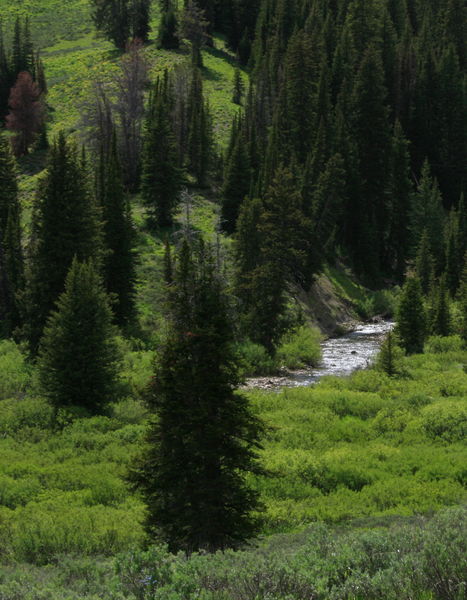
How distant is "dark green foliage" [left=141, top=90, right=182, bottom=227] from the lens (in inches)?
2415

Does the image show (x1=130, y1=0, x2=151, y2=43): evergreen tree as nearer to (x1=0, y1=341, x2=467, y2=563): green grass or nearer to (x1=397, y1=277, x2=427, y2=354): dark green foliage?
(x1=397, y1=277, x2=427, y2=354): dark green foliage

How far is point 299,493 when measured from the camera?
2119 cm

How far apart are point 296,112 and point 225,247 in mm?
25839

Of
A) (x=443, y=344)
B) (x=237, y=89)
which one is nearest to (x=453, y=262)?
(x=443, y=344)

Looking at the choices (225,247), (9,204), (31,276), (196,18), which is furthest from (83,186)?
(196,18)

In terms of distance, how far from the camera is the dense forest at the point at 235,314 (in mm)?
14375

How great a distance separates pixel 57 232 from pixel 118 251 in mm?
8680

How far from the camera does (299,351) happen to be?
1762 inches

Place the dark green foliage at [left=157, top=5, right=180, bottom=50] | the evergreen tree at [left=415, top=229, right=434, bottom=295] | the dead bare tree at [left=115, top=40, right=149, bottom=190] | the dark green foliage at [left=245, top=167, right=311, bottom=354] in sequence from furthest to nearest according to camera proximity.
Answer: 1. the dark green foliage at [left=157, top=5, right=180, bottom=50]
2. the dead bare tree at [left=115, top=40, right=149, bottom=190]
3. the evergreen tree at [left=415, top=229, right=434, bottom=295]
4. the dark green foliage at [left=245, top=167, right=311, bottom=354]

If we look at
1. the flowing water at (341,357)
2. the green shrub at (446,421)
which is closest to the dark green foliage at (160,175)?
the flowing water at (341,357)

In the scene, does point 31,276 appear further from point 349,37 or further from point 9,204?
point 349,37

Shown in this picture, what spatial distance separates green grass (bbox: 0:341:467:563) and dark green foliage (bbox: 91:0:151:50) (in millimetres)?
88032

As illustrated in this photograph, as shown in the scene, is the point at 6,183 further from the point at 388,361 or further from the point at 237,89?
the point at 237,89

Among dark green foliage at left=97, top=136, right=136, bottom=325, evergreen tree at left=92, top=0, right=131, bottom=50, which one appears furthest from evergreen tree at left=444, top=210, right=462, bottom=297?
evergreen tree at left=92, top=0, right=131, bottom=50
